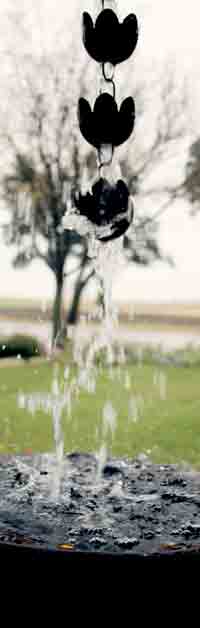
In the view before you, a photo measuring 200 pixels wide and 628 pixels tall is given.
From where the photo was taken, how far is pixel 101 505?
7.72 ft

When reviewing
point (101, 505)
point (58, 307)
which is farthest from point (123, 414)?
point (101, 505)

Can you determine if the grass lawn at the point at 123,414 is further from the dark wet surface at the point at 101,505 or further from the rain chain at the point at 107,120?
the rain chain at the point at 107,120

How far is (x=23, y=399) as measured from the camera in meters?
7.33

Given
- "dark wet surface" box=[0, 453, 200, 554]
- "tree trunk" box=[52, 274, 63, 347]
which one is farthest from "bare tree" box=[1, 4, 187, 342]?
"dark wet surface" box=[0, 453, 200, 554]

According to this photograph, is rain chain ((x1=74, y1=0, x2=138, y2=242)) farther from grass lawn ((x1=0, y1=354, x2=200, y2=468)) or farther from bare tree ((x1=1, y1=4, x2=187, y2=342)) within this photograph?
bare tree ((x1=1, y1=4, x2=187, y2=342))

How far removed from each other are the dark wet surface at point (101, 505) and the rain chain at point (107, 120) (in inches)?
33.5

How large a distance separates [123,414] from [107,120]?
5187 mm

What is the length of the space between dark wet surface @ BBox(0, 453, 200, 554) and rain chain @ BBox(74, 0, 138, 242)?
0.85 metres

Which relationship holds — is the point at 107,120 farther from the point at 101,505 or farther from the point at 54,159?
the point at 54,159

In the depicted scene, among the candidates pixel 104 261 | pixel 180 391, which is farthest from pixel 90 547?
pixel 180 391

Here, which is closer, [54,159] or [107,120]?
[107,120]

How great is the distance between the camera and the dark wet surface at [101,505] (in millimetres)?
1985

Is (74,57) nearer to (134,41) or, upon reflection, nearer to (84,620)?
(134,41)

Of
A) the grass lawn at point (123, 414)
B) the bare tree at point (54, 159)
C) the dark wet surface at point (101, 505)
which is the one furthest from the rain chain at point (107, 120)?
the bare tree at point (54, 159)
